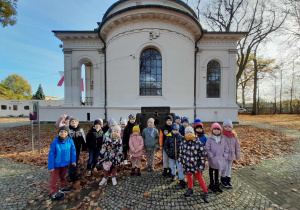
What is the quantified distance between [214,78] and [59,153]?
1309 centimetres

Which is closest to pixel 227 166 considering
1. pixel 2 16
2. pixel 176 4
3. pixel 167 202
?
pixel 167 202

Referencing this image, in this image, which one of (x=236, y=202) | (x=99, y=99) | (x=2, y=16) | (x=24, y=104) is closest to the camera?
(x=236, y=202)

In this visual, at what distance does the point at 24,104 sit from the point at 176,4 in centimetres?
3937

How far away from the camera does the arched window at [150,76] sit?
9.80 meters

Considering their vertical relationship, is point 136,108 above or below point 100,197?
above

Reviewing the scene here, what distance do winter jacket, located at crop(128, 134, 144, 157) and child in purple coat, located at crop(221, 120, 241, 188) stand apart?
1940 mm

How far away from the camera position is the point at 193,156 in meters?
2.60

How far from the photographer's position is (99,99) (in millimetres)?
11992

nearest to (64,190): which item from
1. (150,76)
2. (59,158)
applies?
(59,158)

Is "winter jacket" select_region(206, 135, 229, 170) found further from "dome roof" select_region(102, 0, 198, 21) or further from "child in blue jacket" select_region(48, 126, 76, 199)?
"dome roof" select_region(102, 0, 198, 21)

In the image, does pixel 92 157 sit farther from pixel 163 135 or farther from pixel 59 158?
pixel 163 135

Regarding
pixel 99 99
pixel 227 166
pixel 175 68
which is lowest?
pixel 227 166

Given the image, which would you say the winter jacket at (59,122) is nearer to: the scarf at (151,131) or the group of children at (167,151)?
the group of children at (167,151)

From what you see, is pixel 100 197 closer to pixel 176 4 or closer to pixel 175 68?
pixel 175 68
